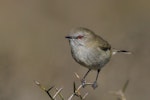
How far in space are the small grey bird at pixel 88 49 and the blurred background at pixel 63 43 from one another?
77cm

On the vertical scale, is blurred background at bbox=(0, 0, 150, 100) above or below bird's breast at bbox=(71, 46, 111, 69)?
below

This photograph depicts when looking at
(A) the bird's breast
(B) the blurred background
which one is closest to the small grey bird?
(A) the bird's breast

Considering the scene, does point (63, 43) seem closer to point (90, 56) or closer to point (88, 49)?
point (88, 49)

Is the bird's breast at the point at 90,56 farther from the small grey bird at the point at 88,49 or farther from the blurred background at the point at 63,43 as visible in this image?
the blurred background at the point at 63,43

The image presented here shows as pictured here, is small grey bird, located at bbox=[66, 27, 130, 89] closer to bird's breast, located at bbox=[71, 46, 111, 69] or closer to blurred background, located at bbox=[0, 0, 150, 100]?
bird's breast, located at bbox=[71, 46, 111, 69]

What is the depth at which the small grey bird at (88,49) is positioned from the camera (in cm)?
706

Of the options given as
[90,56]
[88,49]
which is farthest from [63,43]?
[90,56]

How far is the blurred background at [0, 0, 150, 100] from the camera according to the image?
30.0 feet

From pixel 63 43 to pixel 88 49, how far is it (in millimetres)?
5280

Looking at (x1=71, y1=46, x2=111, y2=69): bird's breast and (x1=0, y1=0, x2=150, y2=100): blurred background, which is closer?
(x1=71, y1=46, x2=111, y2=69): bird's breast

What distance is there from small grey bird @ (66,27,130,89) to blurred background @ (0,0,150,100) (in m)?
0.77

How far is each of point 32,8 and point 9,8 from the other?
623 mm

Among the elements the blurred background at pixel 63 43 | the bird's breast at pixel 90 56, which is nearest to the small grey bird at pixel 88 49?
the bird's breast at pixel 90 56

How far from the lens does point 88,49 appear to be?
7.49 meters
